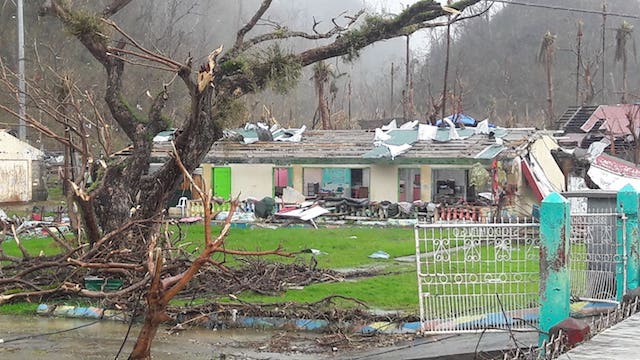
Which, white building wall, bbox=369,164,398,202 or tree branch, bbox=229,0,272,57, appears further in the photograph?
white building wall, bbox=369,164,398,202

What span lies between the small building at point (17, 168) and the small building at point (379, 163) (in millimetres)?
9316

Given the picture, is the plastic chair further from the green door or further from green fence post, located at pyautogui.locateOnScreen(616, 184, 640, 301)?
green fence post, located at pyautogui.locateOnScreen(616, 184, 640, 301)

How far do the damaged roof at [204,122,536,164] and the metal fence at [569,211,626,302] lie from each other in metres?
19.2

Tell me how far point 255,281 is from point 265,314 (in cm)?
236

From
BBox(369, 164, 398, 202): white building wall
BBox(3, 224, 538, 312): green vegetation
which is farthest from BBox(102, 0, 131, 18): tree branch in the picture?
BBox(369, 164, 398, 202): white building wall

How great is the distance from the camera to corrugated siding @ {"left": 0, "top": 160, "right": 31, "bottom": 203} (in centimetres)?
3716

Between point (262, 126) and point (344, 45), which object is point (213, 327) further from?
point (262, 126)

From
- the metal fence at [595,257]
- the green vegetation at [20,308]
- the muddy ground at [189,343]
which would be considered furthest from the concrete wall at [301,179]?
the metal fence at [595,257]

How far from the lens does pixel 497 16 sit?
93.1 metres

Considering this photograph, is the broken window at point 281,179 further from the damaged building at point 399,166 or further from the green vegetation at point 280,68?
the green vegetation at point 280,68

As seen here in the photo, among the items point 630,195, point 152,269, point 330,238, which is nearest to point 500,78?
point 330,238

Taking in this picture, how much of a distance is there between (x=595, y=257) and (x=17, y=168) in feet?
105

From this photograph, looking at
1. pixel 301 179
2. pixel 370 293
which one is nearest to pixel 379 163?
pixel 301 179

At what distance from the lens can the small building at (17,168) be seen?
3722 centimetres
